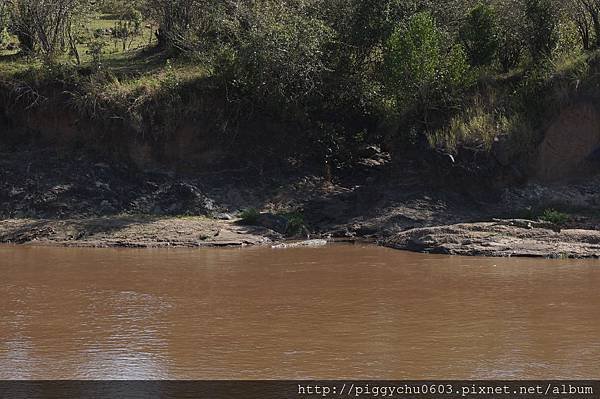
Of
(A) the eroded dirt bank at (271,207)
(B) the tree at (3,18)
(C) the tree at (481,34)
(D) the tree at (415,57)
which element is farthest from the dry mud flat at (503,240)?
(B) the tree at (3,18)

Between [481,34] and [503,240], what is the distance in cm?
709

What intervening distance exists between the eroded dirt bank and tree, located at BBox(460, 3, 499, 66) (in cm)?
351

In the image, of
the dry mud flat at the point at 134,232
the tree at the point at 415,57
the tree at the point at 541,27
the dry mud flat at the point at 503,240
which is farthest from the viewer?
the tree at the point at 541,27

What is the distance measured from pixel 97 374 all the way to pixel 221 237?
967 cm

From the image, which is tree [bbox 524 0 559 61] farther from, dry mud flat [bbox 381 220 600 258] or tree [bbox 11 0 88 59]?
tree [bbox 11 0 88 59]

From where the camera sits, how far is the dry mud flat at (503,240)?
1516cm

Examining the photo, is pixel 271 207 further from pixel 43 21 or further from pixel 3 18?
pixel 3 18

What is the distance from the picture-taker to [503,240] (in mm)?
15805

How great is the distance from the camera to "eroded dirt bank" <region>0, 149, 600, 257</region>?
16500 mm

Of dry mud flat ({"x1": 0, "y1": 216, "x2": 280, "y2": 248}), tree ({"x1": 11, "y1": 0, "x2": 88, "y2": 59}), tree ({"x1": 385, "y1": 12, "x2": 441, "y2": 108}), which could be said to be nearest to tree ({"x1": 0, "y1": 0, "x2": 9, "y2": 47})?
tree ({"x1": 11, "y1": 0, "x2": 88, "y2": 59})

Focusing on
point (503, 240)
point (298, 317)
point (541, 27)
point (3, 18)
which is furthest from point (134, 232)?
point (541, 27)

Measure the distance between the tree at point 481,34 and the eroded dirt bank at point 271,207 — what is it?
3.51 metres

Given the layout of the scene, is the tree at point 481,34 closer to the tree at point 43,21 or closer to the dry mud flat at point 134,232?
the dry mud flat at point 134,232

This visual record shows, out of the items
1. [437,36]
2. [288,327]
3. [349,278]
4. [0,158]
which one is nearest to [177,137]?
[0,158]
